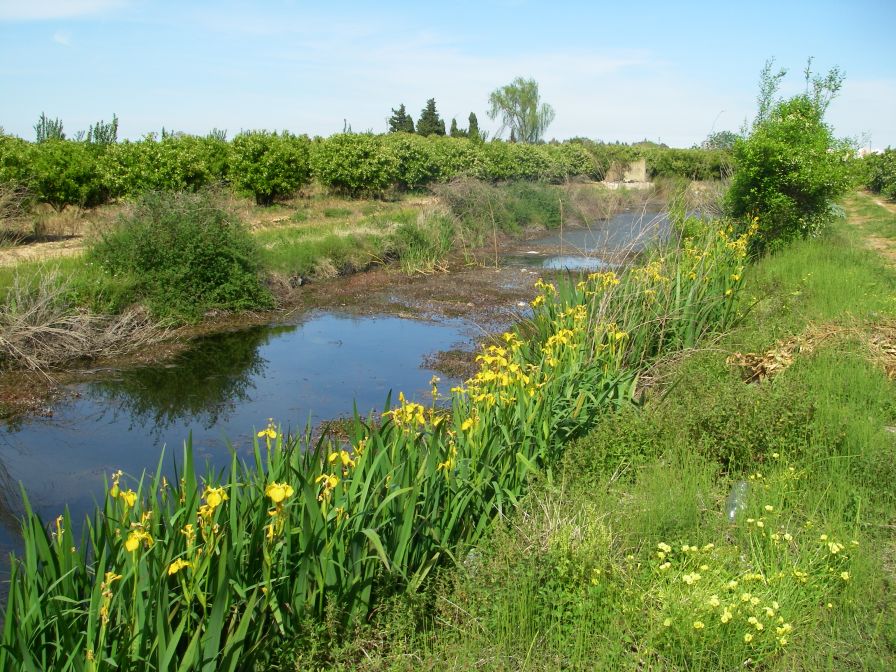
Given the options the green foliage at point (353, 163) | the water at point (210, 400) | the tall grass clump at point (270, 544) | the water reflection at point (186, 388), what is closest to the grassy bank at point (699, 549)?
the tall grass clump at point (270, 544)

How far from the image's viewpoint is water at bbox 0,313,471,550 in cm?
631

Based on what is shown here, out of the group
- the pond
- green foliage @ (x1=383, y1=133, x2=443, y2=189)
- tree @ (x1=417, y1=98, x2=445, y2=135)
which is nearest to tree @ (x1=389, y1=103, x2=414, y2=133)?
tree @ (x1=417, y1=98, x2=445, y2=135)

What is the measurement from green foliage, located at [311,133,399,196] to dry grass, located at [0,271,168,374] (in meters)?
13.2

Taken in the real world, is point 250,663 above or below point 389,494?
below

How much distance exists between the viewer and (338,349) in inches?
409

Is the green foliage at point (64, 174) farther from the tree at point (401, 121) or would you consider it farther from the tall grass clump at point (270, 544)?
the tree at point (401, 121)

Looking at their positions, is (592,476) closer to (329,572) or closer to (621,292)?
(329,572)

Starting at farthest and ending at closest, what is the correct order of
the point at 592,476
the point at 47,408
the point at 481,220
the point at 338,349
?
1. the point at 481,220
2. the point at 338,349
3. the point at 47,408
4. the point at 592,476

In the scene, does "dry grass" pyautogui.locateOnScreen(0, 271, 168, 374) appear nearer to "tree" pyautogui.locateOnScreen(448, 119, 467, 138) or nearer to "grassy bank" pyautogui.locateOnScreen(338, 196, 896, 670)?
"grassy bank" pyautogui.locateOnScreen(338, 196, 896, 670)

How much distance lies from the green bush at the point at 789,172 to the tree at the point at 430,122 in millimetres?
35957

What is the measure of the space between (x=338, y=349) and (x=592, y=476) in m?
6.40

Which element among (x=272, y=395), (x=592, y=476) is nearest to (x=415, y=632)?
(x=592, y=476)

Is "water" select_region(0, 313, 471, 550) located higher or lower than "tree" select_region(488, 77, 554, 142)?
lower

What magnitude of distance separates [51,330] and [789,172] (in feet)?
33.9
